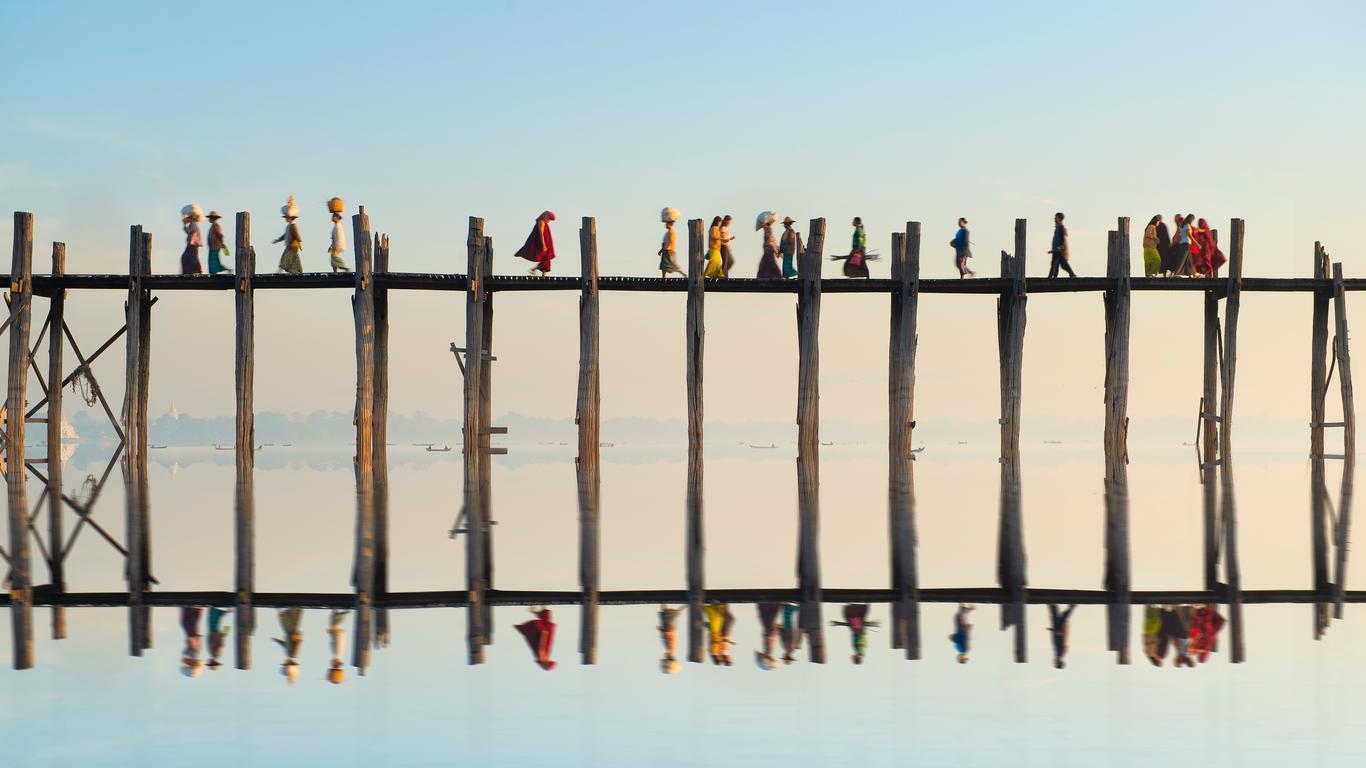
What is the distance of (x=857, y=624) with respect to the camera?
6.90 metres

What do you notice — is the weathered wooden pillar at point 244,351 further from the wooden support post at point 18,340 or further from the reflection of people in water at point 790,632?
the reflection of people in water at point 790,632

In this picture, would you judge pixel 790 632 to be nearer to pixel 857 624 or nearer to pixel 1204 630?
pixel 857 624

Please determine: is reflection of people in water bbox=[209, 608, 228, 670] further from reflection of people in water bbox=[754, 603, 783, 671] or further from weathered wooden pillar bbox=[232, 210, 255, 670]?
weathered wooden pillar bbox=[232, 210, 255, 670]

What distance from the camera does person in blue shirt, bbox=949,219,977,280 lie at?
67.4ft

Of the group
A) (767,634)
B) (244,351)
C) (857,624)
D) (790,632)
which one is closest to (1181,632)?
(857,624)

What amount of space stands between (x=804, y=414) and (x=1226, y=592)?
1231 cm

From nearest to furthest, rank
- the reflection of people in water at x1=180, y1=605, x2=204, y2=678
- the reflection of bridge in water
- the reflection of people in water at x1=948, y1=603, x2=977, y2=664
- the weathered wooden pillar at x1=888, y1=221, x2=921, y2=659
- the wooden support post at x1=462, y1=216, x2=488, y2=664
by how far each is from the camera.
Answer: the reflection of people in water at x1=180, y1=605, x2=204, y2=678, the reflection of people in water at x1=948, y1=603, x2=977, y2=664, the reflection of bridge in water, the wooden support post at x1=462, y1=216, x2=488, y2=664, the weathered wooden pillar at x1=888, y1=221, x2=921, y2=659

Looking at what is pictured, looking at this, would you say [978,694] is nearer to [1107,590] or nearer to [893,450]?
[1107,590]

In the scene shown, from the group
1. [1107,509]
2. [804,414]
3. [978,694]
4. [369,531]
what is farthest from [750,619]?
[804,414]

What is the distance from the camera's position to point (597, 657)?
6.16 metres

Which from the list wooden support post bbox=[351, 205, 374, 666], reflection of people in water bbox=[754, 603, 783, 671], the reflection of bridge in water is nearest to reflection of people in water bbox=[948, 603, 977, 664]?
reflection of people in water bbox=[754, 603, 783, 671]

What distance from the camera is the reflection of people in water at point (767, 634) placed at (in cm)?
602

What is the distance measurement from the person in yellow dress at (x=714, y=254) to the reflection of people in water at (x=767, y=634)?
42.8 ft

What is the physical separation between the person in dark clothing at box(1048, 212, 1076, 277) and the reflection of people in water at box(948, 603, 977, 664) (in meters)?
14.0
